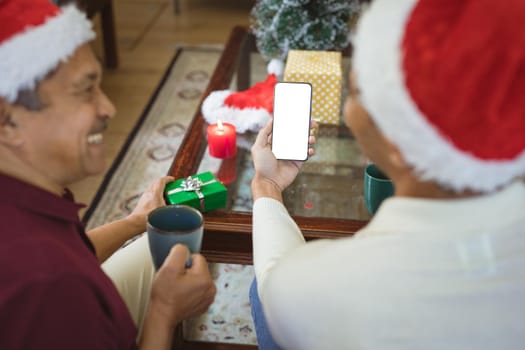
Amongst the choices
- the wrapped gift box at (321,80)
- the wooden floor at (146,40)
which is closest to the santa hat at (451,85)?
the wrapped gift box at (321,80)

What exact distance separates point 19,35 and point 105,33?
97.6 inches

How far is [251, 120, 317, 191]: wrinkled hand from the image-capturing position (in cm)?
122

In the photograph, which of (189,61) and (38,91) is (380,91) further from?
(189,61)

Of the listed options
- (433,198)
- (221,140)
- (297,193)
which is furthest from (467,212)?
(221,140)

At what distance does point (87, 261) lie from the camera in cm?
85

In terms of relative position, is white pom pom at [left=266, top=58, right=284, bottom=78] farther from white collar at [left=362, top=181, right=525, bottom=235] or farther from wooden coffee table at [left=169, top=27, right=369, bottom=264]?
white collar at [left=362, top=181, right=525, bottom=235]

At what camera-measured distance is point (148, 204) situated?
1346 millimetres

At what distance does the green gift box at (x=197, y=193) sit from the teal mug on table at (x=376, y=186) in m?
0.33

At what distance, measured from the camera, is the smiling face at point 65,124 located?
32.5 inches

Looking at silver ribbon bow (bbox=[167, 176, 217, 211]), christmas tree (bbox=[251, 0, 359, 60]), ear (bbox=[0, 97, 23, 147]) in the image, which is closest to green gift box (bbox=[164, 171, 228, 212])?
silver ribbon bow (bbox=[167, 176, 217, 211])

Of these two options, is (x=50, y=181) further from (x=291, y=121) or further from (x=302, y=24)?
(x=302, y=24)

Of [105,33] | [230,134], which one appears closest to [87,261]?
[230,134]

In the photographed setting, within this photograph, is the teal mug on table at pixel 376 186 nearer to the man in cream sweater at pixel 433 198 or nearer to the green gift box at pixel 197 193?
the green gift box at pixel 197 193

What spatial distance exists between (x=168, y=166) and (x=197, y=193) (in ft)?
3.37
